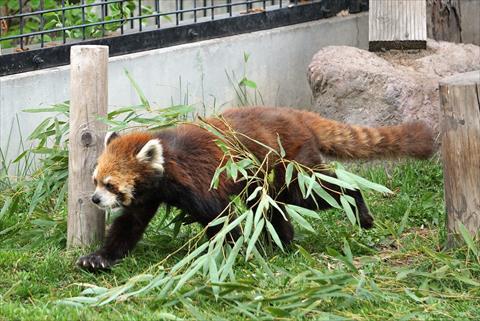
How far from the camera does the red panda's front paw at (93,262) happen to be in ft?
17.9

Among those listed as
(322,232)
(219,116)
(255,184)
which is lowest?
(322,232)

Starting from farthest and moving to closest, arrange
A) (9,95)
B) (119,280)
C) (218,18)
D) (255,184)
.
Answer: (218,18) < (9,95) < (255,184) < (119,280)

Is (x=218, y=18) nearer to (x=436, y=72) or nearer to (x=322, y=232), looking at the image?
(x=436, y=72)

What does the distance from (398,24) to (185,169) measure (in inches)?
124

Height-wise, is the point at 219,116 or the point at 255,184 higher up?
the point at 219,116

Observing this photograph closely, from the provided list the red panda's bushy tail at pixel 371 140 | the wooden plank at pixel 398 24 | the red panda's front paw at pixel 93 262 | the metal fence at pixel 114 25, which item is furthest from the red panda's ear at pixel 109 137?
the wooden plank at pixel 398 24

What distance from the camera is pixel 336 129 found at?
6203mm

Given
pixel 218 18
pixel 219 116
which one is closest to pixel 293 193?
pixel 219 116

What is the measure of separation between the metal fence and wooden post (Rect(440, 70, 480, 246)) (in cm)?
323

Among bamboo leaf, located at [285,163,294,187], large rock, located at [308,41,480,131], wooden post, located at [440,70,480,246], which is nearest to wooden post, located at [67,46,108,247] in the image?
bamboo leaf, located at [285,163,294,187]

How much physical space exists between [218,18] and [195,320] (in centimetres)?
465

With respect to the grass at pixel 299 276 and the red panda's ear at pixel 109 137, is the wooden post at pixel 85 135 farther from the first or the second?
the grass at pixel 299 276

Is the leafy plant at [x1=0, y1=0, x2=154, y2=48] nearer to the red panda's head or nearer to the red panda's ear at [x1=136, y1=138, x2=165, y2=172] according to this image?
the red panda's head

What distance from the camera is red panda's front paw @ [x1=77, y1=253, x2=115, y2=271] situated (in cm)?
546
